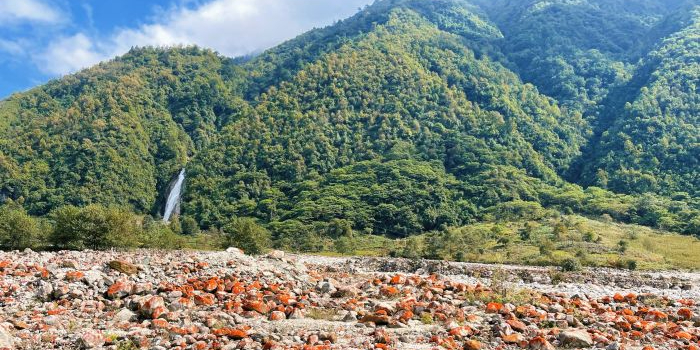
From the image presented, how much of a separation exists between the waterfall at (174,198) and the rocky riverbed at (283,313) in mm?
128460

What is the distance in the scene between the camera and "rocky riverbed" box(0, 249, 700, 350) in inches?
706

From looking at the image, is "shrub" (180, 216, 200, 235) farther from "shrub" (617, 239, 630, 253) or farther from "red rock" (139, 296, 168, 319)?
"red rock" (139, 296, 168, 319)

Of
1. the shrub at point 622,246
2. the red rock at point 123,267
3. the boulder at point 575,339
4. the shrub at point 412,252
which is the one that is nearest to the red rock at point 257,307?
the red rock at point 123,267

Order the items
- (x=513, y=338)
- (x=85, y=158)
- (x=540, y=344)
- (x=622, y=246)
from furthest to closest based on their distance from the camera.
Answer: (x=85, y=158) < (x=622, y=246) < (x=513, y=338) < (x=540, y=344)

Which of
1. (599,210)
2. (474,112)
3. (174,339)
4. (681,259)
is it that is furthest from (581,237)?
(474,112)

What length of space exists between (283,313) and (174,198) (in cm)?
14870

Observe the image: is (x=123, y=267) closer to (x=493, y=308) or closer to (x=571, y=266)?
(x=493, y=308)

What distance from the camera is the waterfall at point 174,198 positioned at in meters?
155

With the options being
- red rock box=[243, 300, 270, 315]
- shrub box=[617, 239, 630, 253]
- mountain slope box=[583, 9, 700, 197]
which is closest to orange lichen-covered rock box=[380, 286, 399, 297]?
red rock box=[243, 300, 270, 315]

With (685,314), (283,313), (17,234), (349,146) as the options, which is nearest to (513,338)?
(283,313)

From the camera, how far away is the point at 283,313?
21453 millimetres

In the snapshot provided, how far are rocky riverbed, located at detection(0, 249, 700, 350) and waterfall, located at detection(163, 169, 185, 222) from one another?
128m

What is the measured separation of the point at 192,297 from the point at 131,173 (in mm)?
159326

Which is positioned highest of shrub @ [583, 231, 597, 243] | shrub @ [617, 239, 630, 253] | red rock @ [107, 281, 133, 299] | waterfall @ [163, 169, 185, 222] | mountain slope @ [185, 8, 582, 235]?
mountain slope @ [185, 8, 582, 235]
